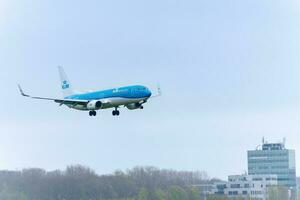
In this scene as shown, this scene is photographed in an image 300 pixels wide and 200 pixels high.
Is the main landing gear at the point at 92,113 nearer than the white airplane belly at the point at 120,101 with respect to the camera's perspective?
No

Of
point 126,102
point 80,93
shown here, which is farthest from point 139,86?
point 80,93

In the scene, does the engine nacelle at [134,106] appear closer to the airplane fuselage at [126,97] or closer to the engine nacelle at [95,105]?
the airplane fuselage at [126,97]

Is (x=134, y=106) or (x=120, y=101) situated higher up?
(x=120, y=101)

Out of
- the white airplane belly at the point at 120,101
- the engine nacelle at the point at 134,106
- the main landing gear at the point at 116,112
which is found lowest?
the main landing gear at the point at 116,112

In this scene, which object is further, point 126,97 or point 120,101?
point 120,101

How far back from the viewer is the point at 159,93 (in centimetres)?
17500

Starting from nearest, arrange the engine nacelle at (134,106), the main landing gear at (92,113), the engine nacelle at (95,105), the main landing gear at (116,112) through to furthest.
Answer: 1. the engine nacelle at (134,106)
2. the main landing gear at (116,112)
3. the engine nacelle at (95,105)
4. the main landing gear at (92,113)

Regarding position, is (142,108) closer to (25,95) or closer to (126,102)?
(126,102)

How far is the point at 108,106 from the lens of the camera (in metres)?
170

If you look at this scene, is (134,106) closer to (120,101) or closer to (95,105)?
(120,101)

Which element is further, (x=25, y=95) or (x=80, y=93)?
(x=80, y=93)

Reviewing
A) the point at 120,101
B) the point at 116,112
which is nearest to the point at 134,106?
the point at 120,101

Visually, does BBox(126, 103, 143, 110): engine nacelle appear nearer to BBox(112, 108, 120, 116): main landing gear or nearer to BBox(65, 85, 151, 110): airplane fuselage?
BBox(65, 85, 151, 110): airplane fuselage

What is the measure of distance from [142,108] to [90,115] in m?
8.62
